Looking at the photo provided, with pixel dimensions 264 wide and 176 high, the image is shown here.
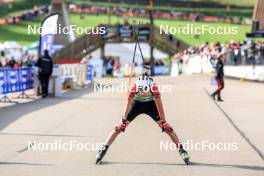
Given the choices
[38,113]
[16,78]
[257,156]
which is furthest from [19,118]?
[257,156]

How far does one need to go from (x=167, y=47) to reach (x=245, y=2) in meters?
55.2

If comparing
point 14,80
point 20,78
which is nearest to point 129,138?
point 14,80

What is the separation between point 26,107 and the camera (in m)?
20.7

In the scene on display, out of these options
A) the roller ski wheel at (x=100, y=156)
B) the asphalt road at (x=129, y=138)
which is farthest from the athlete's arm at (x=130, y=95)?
the asphalt road at (x=129, y=138)

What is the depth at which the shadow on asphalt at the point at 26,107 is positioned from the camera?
17203 millimetres

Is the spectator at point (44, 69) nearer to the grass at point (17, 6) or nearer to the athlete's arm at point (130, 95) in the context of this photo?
the athlete's arm at point (130, 95)

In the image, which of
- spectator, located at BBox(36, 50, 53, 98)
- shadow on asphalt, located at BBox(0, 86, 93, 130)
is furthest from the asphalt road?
spectator, located at BBox(36, 50, 53, 98)

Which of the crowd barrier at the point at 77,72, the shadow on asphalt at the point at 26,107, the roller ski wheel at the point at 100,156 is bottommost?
the shadow on asphalt at the point at 26,107

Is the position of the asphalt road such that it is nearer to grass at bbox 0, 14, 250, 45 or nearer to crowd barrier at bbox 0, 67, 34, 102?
crowd barrier at bbox 0, 67, 34, 102

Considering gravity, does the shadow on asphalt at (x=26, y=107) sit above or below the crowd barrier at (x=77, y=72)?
below

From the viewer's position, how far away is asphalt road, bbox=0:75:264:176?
33.5 ft

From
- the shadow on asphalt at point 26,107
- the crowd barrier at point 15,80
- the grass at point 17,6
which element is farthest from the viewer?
the grass at point 17,6

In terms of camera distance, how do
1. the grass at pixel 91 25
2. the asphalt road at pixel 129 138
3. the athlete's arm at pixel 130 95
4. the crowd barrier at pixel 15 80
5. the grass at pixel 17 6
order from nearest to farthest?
the asphalt road at pixel 129 138, the athlete's arm at pixel 130 95, the crowd barrier at pixel 15 80, the grass at pixel 91 25, the grass at pixel 17 6

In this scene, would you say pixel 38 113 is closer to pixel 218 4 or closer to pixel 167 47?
pixel 167 47
